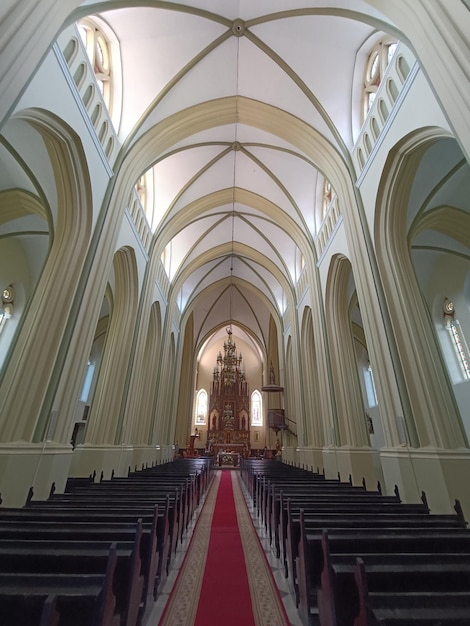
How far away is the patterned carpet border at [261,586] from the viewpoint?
257 cm

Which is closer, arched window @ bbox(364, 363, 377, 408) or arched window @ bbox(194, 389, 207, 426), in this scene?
arched window @ bbox(364, 363, 377, 408)

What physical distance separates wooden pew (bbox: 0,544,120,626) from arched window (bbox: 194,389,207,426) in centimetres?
2682

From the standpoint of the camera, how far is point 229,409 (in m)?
25.6

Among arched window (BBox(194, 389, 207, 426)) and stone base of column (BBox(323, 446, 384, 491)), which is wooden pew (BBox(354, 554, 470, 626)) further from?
arched window (BBox(194, 389, 207, 426))

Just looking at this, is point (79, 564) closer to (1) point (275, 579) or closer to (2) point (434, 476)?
(1) point (275, 579)

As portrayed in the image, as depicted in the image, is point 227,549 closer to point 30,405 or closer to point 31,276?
point 30,405

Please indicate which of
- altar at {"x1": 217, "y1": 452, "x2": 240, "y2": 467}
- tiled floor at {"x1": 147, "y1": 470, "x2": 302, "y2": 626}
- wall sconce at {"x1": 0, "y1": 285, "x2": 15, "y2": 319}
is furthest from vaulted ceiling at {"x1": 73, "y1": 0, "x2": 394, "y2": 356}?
altar at {"x1": 217, "y1": 452, "x2": 240, "y2": 467}

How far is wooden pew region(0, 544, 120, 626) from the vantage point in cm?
143

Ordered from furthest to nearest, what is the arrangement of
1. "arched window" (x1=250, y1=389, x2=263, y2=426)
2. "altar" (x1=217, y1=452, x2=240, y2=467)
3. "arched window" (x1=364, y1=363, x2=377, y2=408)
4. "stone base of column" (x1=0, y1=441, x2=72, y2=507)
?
"arched window" (x1=250, y1=389, x2=263, y2=426)
"altar" (x1=217, y1=452, x2=240, y2=467)
"arched window" (x1=364, y1=363, x2=377, y2=408)
"stone base of column" (x1=0, y1=441, x2=72, y2=507)

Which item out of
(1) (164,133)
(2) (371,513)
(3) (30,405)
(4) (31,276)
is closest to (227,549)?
(2) (371,513)

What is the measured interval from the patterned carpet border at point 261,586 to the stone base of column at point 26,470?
3.11 meters

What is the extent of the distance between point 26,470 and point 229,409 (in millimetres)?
21960

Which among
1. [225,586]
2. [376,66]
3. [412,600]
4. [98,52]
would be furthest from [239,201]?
[412,600]

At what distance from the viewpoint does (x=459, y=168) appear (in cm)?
644
